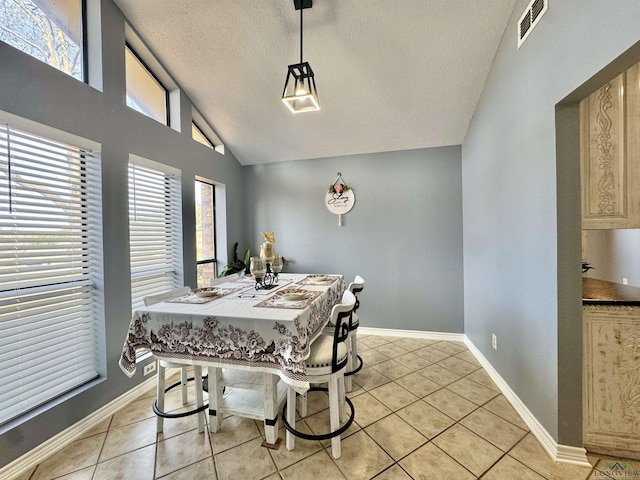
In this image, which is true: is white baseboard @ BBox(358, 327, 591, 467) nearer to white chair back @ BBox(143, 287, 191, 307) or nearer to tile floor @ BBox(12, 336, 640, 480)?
tile floor @ BBox(12, 336, 640, 480)

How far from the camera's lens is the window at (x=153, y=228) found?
2434mm

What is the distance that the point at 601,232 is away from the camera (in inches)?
94.9

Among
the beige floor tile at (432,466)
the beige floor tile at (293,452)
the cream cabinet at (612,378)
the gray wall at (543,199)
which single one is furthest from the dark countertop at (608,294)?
the beige floor tile at (293,452)

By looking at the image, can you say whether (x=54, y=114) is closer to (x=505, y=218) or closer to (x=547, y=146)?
(x=547, y=146)

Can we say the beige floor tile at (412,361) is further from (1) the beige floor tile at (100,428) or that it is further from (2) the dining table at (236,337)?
(1) the beige floor tile at (100,428)

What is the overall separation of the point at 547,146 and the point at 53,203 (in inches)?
128

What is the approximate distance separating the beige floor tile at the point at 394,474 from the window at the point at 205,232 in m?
2.68

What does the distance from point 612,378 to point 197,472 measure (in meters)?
2.49

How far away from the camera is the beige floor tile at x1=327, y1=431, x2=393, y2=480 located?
1.51m

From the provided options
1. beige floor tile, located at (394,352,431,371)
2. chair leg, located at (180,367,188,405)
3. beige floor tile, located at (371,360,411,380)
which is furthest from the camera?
beige floor tile, located at (394,352,431,371)

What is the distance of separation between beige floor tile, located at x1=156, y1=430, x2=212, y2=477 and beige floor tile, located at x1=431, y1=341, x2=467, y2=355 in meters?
2.61

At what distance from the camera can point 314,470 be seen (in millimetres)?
1529

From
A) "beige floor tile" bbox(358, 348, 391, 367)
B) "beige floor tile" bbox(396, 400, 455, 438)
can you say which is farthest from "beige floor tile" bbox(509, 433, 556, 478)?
"beige floor tile" bbox(358, 348, 391, 367)

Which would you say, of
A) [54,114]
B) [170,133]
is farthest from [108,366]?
[170,133]
